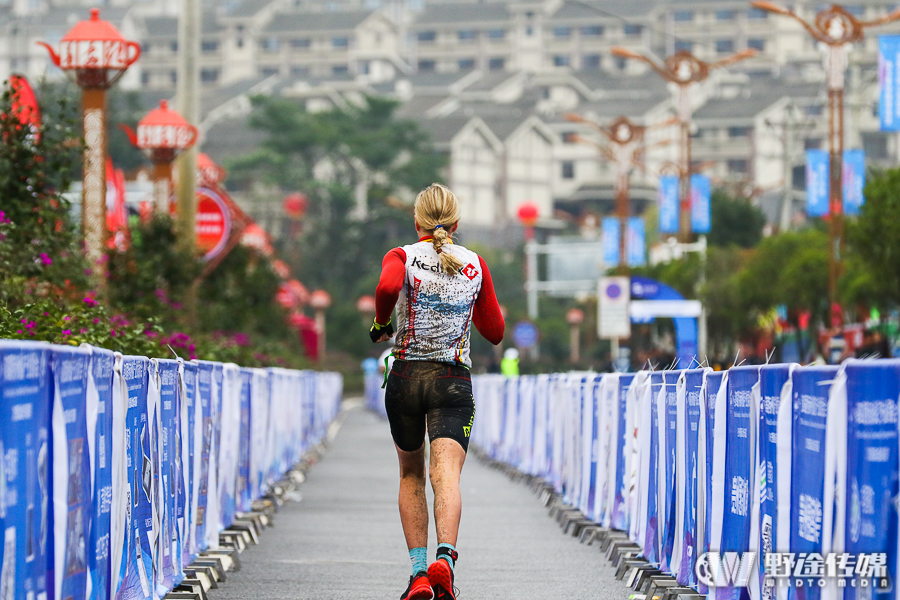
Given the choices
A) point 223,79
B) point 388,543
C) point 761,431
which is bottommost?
point 388,543

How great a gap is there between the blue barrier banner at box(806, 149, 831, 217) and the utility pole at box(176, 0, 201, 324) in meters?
Answer: 21.4

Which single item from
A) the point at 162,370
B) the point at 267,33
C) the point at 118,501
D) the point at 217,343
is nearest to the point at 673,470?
the point at 162,370

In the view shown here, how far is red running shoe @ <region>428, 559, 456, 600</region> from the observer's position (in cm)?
736

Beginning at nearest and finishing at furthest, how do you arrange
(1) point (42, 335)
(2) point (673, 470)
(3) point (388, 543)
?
(2) point (673, 470)
(1) point (42, 335)
(3) point (388, 543)

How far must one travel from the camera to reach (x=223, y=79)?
183 m

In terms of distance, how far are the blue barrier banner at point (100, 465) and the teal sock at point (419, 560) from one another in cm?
145

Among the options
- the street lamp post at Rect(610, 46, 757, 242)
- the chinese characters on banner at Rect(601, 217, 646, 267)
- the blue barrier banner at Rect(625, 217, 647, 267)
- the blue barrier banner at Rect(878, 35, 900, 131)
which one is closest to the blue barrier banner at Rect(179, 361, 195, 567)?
the blue barrier banner at Rect(878, 35, 900, 131)

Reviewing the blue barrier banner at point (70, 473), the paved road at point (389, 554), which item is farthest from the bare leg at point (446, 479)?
the blue barrier banner at point (70, 473)

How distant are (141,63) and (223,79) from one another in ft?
28.3

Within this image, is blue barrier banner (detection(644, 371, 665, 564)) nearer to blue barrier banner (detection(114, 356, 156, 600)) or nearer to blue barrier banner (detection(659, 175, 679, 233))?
blue barrier banner (detection(114, 356, 156, 600))

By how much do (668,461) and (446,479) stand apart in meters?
1.86

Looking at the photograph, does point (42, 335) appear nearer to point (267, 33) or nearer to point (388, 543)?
point (388, 543)

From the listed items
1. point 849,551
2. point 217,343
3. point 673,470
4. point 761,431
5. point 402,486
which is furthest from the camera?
point 217,343

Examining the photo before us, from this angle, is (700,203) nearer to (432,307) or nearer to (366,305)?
(366,305)
